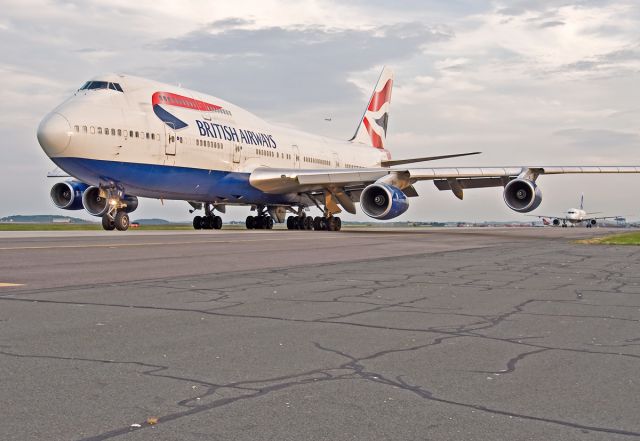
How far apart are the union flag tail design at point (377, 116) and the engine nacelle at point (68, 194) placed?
2390 cm

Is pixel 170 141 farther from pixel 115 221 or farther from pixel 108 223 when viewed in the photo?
pixel 108 223

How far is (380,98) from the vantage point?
5066 cm

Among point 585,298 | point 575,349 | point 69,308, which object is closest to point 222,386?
point 575,349

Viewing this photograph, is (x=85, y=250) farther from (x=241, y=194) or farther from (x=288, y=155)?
(x=288, y=155)

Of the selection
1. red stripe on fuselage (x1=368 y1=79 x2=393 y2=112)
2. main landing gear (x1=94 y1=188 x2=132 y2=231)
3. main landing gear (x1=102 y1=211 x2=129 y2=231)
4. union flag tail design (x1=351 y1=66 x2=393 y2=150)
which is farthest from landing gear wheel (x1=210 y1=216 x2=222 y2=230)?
red stripe on fuselage (x1=368 y1=79 x2=393 y2=112)

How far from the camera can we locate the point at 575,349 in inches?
229

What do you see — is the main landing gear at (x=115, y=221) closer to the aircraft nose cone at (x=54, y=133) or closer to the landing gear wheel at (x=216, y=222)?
the aircraft nose cone at (x=54, y=133)

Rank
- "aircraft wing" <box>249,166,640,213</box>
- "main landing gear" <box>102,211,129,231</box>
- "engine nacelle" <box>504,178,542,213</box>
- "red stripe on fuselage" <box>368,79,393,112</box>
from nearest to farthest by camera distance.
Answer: "main landing gear" <box>102,211,129,231</box> < "engine nacelle" <box>504,178,542,213</box> < "aircraft wing" <box>249,166,640,213</box> < "red stripe on fuselage" <box>368,79,393,112</box>

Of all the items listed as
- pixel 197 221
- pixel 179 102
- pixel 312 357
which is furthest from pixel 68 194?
pixel 312 357

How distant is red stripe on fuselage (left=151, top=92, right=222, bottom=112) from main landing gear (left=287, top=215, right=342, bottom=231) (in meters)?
9.40

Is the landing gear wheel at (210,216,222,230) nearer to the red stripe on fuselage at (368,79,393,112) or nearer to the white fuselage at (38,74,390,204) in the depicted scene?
the white fuselage at (38,74,390,204)

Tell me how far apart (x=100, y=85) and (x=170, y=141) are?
3331mm

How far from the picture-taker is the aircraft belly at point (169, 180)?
24.2 meters

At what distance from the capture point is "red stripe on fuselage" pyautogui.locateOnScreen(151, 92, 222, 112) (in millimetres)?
27203
